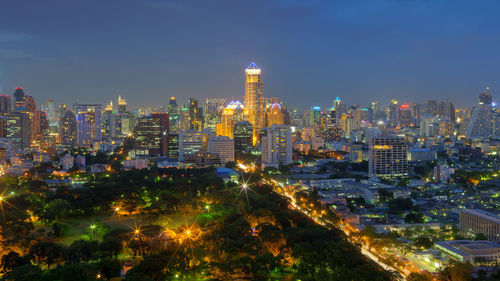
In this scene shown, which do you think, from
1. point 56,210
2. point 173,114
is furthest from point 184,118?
point 56,210

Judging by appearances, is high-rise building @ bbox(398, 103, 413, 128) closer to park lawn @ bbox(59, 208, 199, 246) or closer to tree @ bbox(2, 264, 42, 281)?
park lawn @ bbox(59, 208, 199, 246)

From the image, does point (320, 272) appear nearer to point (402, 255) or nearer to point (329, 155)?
point (402, 255)

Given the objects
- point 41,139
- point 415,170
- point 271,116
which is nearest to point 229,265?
point 415,170

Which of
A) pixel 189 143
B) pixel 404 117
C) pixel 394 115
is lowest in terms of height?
pixel 189 143

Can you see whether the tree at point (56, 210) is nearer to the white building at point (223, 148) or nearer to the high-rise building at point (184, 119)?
the white building at point (223, 148)

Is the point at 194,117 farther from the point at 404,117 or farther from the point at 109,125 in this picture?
the point at 404,117

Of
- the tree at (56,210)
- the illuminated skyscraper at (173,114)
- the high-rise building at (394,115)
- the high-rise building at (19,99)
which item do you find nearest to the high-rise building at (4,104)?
the high-rise building at (19,99)

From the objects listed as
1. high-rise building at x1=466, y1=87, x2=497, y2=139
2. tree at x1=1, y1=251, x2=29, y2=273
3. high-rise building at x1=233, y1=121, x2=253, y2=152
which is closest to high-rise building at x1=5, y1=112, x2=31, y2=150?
high-rise building at x1=233, y1=121, x2=253, y2=152
